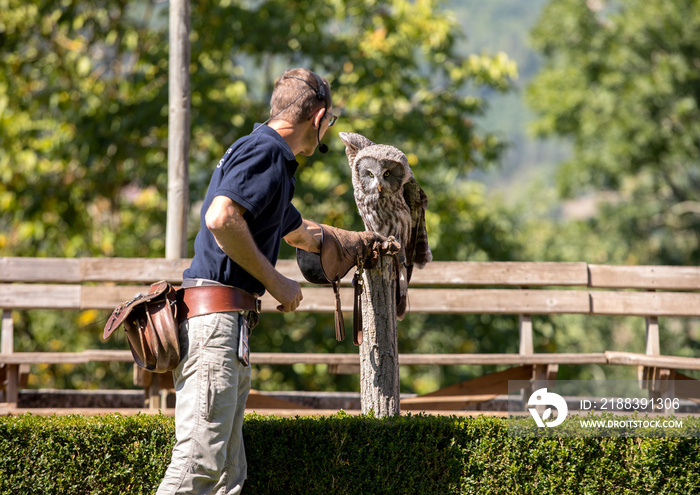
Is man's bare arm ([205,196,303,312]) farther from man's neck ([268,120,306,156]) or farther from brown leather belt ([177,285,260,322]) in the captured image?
man's neck ([268,120,306,156])

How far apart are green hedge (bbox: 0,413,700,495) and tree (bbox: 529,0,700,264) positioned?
1014 centimetres

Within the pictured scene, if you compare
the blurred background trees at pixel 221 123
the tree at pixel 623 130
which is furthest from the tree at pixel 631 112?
the blurred background trees at pixel 221 123

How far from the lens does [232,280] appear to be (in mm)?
2467

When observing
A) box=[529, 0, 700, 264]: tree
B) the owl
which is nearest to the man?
the owl

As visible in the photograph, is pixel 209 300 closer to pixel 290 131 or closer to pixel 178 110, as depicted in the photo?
pixel 290 131

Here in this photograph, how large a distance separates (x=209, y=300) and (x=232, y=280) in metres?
0.11

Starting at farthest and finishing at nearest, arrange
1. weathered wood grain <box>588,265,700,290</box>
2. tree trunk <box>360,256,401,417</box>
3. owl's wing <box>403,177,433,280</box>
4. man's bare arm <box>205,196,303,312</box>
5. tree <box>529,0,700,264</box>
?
tree <box>529,0,700,264</box> < weathered wood grain <box>588,265,700,290</box> < owl's wing <box>403,177,433,280</box> < tree trunk <box>360,256,401,417</box> < man's bare arm <box>205,196,303,312</box>

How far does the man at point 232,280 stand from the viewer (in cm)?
228

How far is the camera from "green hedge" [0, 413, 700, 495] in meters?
3.09

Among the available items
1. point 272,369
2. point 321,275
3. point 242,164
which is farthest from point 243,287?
point 272,369

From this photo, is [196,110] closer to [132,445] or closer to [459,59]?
[459,59]

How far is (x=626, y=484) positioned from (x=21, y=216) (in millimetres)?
6643

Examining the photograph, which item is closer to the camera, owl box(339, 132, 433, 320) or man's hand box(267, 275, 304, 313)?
man's hand box(267, 275, 304, 313)

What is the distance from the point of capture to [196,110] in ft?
23.5
